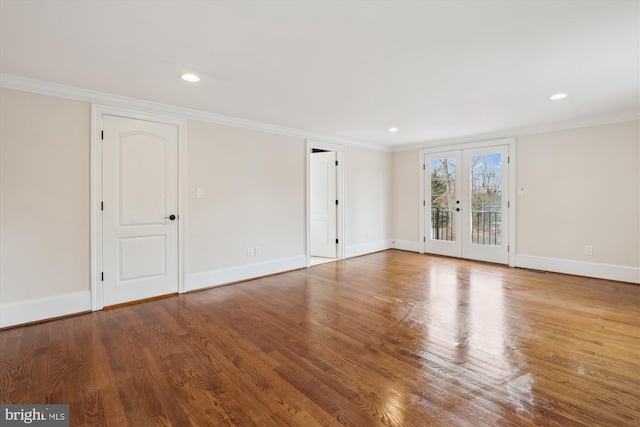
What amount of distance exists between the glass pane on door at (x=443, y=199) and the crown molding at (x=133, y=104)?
2673mm

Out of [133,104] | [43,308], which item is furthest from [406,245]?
[43,308]

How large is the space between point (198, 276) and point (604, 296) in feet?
16.6

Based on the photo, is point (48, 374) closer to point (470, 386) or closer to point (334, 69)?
point (470, 386)

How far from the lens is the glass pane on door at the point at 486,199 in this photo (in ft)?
17.8

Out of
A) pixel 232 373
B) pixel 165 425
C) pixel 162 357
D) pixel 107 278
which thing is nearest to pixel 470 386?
pixel 232 373

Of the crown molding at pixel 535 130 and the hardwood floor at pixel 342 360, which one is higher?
the crown molding at pixel 535 130

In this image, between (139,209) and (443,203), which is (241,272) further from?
(443,203)

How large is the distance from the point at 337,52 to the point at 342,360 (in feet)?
7.69

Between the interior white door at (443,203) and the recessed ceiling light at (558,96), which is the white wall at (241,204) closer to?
the interior white door at (443,203)

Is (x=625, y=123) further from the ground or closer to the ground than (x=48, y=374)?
further from the ground

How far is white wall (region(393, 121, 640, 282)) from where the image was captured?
423 centimetres

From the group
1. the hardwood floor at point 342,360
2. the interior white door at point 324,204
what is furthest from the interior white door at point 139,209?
the interior white door at point 324,204

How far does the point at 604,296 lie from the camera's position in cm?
370

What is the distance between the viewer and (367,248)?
21.4ft
